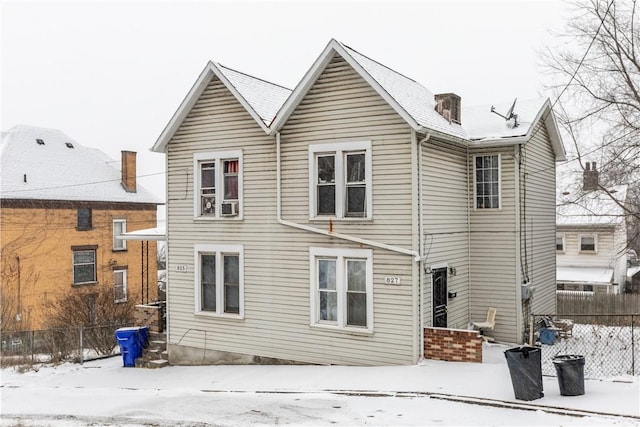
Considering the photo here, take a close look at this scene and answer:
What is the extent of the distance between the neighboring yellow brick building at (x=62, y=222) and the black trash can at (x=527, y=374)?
20050 mm

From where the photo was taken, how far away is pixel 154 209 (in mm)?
36062

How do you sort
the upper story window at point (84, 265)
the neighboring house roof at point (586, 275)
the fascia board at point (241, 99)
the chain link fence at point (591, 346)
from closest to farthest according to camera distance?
the chain link fence at point (591, 346) < the fascia board at point (241, 99) < the upper story window at point (84, 265) < the neighboring house roof at point (586, 275)

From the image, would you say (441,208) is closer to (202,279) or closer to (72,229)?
(202,279)

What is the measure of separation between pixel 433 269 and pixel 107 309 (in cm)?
1777

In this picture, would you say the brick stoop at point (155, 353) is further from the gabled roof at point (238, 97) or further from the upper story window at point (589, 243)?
the upper story window at point (589, 243)

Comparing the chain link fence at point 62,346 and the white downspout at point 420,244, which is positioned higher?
the white downspout at point 420,244

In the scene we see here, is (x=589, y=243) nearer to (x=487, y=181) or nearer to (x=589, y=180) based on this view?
(x=589, y=180)

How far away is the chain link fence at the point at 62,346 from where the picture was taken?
1868 centimetres

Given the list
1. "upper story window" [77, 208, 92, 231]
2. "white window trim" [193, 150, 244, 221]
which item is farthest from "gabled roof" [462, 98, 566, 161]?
"upper story window" [77, 208, 92, 231]

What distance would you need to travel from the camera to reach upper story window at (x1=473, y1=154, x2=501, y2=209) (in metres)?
15.4

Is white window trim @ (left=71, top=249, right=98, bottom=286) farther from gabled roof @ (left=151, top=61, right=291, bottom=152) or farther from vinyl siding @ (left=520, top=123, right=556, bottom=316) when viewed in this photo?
vinyl siding @ (left=520, top=123, right=556, bottom=316)

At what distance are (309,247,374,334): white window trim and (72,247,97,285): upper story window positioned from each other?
2171cm

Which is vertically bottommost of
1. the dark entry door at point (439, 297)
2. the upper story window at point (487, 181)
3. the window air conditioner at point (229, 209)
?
the dark entry door at point (439, 297)

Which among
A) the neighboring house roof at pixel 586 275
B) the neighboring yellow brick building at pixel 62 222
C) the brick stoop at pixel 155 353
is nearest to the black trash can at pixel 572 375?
the brick stoop at pixel 155 353
